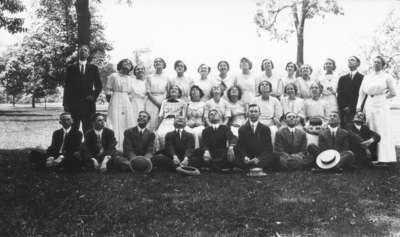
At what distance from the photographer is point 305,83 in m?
7.14

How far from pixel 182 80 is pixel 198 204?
3924 mm

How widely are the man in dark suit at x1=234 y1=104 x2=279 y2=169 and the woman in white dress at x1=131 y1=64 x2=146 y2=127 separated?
2.29 metres

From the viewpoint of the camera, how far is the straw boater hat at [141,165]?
5.33 meters

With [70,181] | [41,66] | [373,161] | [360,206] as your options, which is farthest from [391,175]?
[41,66]

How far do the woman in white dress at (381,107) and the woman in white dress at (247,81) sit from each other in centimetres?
211

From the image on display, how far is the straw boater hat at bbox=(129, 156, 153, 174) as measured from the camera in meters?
5.33

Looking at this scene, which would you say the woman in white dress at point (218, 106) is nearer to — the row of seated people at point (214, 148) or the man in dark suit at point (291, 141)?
the row of seated people at point (214, 148)

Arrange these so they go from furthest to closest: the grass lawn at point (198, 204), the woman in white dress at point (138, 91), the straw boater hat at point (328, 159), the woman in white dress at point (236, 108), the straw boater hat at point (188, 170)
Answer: the woman in white dress at point (138, 91) → the woman in white dress at point (236, 108) → the straw boater hat at point (328, 159) → the straw boater hat at point (188, 170) → the grass lawn at point (198, 204)

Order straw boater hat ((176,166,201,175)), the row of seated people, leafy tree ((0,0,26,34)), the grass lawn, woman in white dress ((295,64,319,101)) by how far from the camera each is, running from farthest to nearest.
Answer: woman in white dress ((295,64,319,101)) < leafy tree ((0,0,26,34)) < the row of seated people < straw boater hat ((176,166,201,175)) < the grass lawn

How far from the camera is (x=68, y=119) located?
5.81 m

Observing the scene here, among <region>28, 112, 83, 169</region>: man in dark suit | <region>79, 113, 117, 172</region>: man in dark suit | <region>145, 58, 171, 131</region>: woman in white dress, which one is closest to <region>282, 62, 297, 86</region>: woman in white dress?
<region>145, 58, 171, 131</region>: woman in white dress

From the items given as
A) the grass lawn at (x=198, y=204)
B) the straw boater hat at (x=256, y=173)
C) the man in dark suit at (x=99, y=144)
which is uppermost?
the man in dark suit at (x=99, y=144)

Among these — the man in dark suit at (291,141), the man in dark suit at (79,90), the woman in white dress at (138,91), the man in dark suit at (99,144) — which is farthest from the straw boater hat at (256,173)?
the man in dark suit at (79,90)

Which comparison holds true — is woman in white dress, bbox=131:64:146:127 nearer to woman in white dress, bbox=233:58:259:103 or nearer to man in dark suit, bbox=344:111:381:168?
woman in white dress, bbox=233:58:259:103
